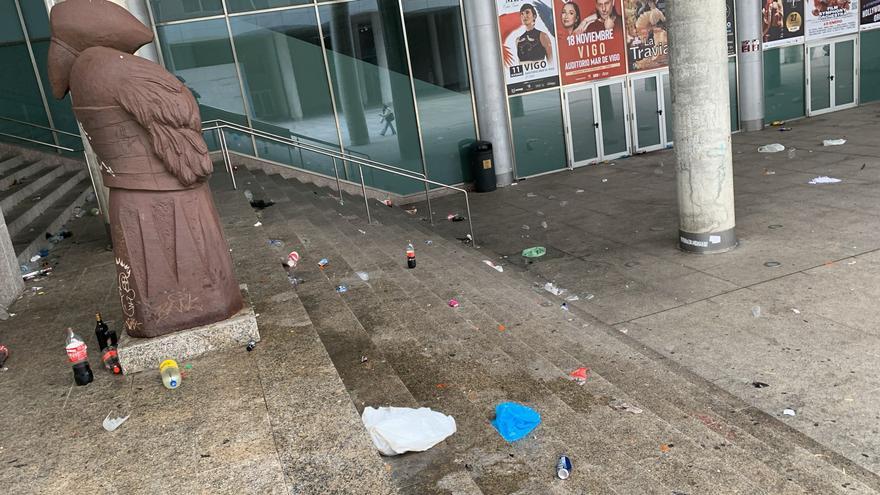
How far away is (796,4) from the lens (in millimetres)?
17125

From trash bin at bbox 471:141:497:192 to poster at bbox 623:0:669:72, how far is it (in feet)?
14.4

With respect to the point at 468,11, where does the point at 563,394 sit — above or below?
below

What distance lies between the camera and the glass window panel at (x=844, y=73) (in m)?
18.0

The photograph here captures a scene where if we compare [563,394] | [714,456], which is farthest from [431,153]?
[714,456]

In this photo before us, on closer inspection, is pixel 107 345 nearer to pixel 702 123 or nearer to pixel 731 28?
pixel 702 123

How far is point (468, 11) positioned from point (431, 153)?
305 cm

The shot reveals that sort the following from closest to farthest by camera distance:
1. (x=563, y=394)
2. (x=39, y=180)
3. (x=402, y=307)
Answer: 1. (x=563, y=394)
2. (x=402, y=307)
3. (x=39, y=180)

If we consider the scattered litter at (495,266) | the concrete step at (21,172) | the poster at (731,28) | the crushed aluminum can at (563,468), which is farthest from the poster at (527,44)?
the crushed aluminum can at (563,468)

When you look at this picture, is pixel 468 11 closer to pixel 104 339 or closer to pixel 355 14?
pixel 355 14

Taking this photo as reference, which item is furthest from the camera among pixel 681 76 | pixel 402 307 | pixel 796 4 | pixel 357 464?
pixel 796 4

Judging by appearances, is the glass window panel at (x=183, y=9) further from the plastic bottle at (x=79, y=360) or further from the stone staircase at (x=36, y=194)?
the plastic bottle at (x=79, y=360)

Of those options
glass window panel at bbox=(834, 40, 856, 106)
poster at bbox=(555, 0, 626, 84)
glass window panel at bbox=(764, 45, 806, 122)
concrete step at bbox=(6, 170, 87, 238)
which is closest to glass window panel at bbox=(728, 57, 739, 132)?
glass window panel at bbox=(764, 45, 806, 122)

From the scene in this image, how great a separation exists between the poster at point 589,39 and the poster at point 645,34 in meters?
0.23

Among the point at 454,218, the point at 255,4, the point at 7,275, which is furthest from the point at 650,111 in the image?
the point at 7,275
